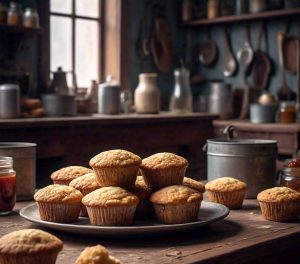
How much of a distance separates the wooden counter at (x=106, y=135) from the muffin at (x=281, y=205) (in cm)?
206

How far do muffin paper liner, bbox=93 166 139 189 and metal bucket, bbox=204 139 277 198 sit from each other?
49cm

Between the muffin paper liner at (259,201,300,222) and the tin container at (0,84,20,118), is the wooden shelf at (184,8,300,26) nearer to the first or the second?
the tin container at (0,84,20,118)

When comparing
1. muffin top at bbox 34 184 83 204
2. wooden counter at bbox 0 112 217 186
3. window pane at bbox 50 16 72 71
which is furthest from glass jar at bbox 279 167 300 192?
window pane at bbox 50 16 72 71

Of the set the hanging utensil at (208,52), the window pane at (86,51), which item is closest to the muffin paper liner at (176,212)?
the window pane at (86,51)

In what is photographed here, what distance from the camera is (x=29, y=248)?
98 cm

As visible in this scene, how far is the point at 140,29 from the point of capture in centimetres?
497

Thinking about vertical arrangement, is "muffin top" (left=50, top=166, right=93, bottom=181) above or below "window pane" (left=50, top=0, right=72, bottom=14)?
below

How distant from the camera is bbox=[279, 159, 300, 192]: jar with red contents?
1652 millimetres

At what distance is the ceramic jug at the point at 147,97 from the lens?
4.30 metres

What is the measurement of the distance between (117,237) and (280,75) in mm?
3837

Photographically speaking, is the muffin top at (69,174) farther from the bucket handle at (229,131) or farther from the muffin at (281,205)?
the bucket handle at (229,131)

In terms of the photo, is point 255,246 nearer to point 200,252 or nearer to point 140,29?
point 200,252

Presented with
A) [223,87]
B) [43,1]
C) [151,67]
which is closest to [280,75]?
[223,87]

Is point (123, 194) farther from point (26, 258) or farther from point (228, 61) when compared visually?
Answer: point (228, 61)
